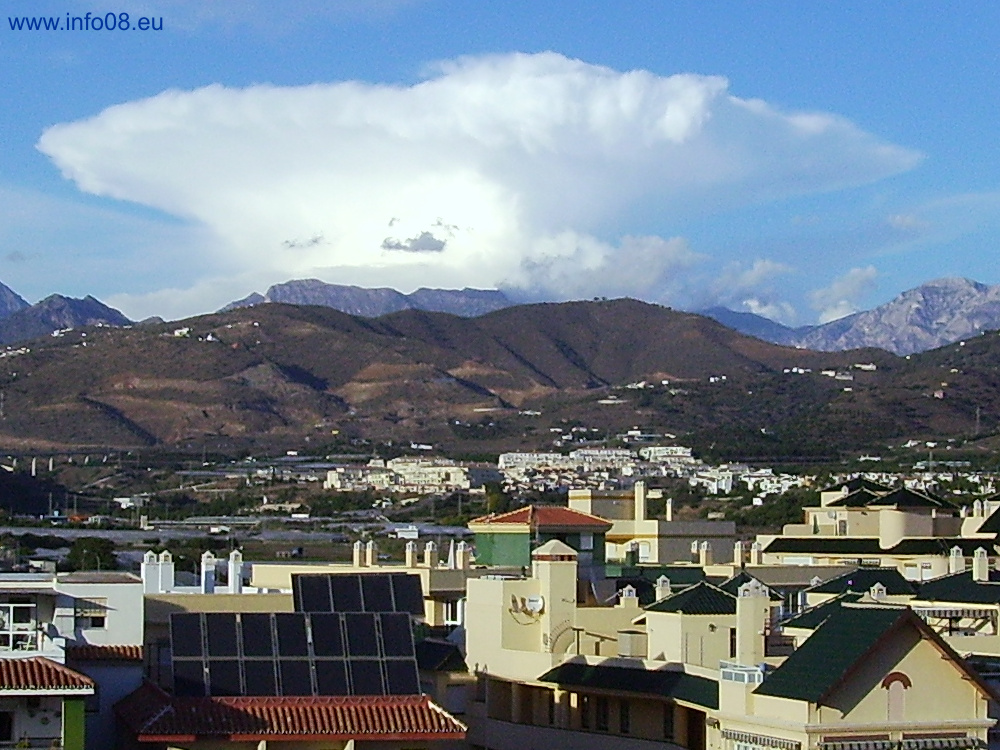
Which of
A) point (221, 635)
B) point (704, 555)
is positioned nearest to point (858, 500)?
point (704, 555)

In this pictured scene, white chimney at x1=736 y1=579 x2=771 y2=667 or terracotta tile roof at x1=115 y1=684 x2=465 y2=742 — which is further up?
white chimney at x1=736 y1=579 x2=771 y2=667

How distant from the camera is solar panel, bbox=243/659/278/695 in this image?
3322cm

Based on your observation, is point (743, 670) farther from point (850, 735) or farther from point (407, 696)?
point (407, 696)

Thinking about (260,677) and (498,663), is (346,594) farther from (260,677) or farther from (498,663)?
(260,677)

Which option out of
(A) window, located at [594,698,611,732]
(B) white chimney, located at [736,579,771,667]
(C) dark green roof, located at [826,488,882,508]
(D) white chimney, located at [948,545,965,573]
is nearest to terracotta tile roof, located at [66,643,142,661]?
(A) window, located at [594,698,611,732]

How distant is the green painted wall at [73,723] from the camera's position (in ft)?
102

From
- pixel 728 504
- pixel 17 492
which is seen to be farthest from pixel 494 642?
pixel 17 492

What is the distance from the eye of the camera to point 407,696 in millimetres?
33750

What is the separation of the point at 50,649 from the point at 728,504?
121140 millimetres

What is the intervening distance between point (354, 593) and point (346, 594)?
1.11ft

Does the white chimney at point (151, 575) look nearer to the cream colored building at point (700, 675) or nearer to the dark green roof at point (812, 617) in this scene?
the cream colored building at point (700, 675)

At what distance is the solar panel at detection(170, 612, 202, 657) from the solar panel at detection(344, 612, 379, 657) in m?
2.32

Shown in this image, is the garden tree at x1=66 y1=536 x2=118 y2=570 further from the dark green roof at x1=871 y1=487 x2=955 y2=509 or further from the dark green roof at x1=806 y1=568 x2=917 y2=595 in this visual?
the dark green roof at x1=806 y1=568 x2=917 y2=595

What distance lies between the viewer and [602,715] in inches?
1531
